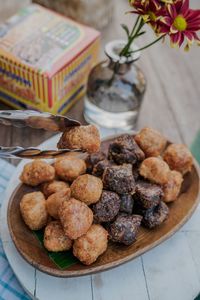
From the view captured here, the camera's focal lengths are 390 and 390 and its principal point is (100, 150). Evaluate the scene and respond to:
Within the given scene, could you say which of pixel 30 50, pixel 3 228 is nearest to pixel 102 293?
pixel 3 228

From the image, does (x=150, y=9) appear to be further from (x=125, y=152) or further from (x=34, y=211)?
(x=34, y=211)

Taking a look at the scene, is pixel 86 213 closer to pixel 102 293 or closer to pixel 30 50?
pixel 102 293

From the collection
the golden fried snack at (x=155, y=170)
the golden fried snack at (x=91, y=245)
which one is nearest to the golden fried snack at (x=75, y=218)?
the golden fried snack at (x=91, y=245)

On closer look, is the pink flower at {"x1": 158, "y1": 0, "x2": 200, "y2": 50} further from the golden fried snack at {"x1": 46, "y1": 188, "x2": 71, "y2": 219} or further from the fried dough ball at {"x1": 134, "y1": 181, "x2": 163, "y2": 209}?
the golden fried snack at {"x1": 46, "y1": 188, "x2": 71, "y2": 219}

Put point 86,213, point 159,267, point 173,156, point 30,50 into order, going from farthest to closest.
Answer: point 30,50, point 173,156, point 159,267, point 86,213

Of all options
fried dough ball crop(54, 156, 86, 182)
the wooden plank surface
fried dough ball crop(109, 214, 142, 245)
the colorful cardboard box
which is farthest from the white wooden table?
the colorful cardboard box

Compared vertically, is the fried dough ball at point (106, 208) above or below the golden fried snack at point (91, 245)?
above

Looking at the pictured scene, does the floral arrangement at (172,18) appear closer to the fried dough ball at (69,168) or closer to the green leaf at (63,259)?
the fried dough ball at (69,168)
